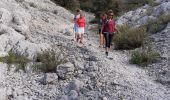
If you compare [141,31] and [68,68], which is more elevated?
[141,31]

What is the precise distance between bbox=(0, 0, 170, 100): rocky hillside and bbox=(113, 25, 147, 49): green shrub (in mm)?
578

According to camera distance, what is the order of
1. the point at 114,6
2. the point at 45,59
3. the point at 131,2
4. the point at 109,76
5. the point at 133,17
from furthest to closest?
the point at 131,2, the point at 114,6, the point at 133,17, the point at 45,59, the point at 109,76

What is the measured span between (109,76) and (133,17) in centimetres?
1207

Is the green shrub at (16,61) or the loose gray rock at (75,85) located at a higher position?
the green shrub at (16,61)

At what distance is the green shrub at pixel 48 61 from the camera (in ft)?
42.2

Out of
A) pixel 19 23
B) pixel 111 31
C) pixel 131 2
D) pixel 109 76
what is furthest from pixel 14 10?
pixel 131 2

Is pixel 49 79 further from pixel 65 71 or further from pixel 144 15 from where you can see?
pixel 144 15

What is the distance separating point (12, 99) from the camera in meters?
11.3

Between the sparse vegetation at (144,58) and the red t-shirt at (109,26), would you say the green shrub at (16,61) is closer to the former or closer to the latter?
the red t-shirt at (109,26)

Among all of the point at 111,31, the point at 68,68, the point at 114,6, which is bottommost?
the point at 68,68

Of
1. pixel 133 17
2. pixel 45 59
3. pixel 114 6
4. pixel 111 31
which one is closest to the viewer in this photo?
pixel 45 59

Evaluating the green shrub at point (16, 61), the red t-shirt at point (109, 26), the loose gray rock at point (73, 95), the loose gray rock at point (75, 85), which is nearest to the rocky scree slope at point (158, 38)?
the red t-shirt at point (109, 26)

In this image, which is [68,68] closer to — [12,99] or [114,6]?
[12,99]

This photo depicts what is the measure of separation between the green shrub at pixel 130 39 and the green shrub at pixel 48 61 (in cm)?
445
